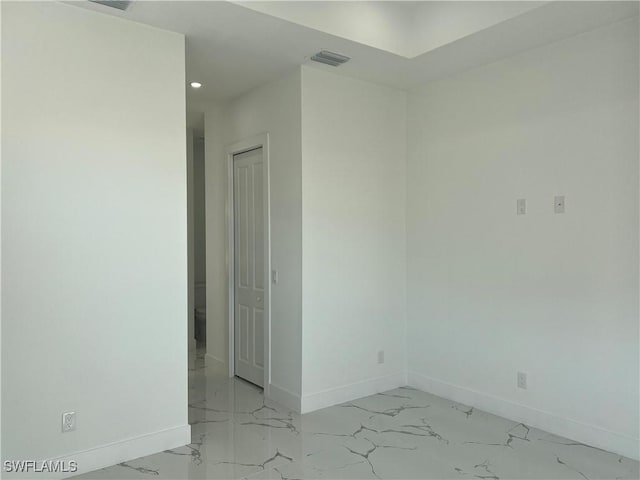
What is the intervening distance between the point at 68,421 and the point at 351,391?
222 cm

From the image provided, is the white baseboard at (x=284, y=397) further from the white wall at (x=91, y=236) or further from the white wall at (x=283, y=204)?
the white wall at (x=91, y=236)

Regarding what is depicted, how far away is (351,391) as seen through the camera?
4.27 m

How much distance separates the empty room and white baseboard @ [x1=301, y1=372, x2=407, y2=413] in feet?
→ 0.07

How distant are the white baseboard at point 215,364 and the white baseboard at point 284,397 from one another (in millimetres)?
943

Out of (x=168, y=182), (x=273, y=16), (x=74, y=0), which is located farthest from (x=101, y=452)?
(x=273, y=16)

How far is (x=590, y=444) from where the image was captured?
10.9 feet

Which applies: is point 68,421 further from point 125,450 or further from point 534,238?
point 534,238

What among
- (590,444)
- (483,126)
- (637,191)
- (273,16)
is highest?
(273,16)

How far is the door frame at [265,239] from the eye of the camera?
4375 mm

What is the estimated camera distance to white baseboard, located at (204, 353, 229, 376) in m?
5.14

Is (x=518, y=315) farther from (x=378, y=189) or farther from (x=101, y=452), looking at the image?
(x=101, y=452)

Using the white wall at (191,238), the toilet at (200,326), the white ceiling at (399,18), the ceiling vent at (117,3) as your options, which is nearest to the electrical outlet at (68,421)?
the ceiling vent at (117,3)

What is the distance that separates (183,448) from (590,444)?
2.69m

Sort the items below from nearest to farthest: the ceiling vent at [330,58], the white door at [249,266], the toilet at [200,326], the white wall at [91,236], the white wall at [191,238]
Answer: the white wall at [91,236], the ceiling vent at [330,58], the white door at [249,266], the white wall at [191,238], the toilet at [200,326]
